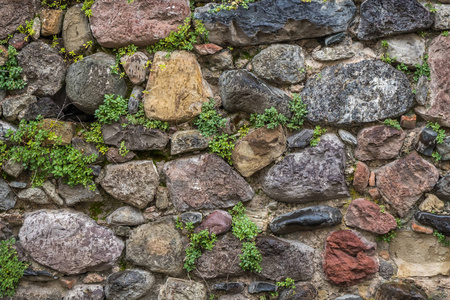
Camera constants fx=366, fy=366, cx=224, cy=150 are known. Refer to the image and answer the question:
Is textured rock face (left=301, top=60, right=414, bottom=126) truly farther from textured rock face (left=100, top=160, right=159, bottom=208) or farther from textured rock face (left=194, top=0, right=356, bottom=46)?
textured rock face (left=100, top=160, right=159, bottom=208)

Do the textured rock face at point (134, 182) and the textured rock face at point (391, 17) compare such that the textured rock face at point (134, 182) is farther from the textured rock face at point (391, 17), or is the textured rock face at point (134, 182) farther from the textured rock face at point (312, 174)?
the textured rock face at point (391, 17)

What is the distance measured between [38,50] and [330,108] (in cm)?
216

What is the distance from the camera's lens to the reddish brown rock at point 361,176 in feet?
7.96

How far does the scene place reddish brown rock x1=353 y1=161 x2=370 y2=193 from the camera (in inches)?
95.5

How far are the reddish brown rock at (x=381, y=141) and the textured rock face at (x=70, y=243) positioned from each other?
1.85 meters

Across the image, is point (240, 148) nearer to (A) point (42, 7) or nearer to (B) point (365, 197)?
(B) point (365, 197)

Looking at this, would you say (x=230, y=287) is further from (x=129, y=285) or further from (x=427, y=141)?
(x=427, y=141)

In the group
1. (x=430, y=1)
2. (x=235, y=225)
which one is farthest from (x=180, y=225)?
(x=430, y=1)

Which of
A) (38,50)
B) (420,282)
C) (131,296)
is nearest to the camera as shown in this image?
(420,282)

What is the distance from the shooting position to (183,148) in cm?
255

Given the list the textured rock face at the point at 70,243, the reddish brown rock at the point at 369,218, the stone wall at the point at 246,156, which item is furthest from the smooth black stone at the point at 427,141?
the textured rock face at the point at 70,243

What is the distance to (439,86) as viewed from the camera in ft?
7.70

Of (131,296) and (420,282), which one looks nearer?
(420,282)

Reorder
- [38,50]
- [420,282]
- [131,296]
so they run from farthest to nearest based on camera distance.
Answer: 1. [38,50]
2. [131,296]
3. [420,282]
